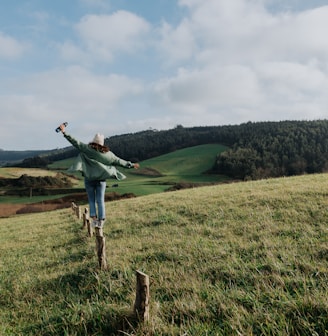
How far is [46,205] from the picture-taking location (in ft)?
152

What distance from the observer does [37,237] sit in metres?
13.7

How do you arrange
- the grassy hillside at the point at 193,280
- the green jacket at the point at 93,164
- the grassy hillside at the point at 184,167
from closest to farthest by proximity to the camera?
the grassy hillside at the point at 193,280, the green jacket at the point at 93,164, the grassy hillside at the point at 184,167

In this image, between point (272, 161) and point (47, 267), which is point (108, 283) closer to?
point (47, 267)

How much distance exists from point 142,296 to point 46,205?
4634 centimetres

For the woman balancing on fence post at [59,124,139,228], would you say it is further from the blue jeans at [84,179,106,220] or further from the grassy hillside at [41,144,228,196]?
the grassy hillside at [41,144,228,196]

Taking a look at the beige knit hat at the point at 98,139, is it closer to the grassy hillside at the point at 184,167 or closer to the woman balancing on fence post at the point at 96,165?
the woman balancing on fence post at the point at 96,165

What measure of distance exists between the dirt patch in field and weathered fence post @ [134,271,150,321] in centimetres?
4095

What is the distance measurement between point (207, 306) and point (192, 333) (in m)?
0.64

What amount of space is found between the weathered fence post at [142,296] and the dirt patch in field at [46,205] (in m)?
41.0

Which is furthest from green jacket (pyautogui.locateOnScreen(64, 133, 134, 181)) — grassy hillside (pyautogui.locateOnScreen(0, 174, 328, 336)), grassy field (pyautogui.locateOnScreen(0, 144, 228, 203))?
grassy field (pyautogui.locateOnScreen(0, 144, 228, 203))

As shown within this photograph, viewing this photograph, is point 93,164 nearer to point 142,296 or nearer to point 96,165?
point 96,165

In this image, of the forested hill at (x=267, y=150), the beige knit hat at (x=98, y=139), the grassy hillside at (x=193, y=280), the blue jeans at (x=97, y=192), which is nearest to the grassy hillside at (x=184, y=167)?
the forested hill at (x=267, y=150)

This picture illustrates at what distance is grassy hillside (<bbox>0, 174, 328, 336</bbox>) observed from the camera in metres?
3.81

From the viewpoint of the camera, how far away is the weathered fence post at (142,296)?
3.90m
